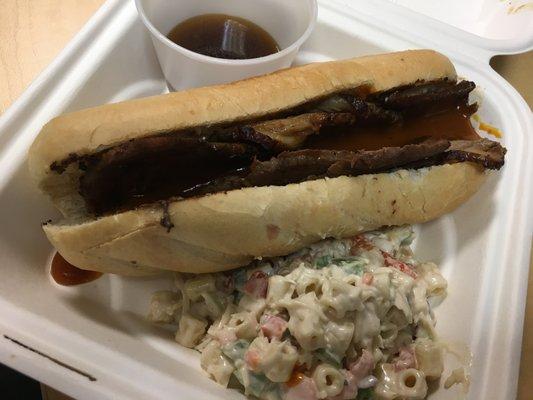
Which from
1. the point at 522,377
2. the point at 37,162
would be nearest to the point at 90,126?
the point at 37,162

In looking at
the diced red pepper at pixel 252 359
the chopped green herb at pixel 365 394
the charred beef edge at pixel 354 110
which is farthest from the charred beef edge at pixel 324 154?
the chopped green herb at pixel 365 394

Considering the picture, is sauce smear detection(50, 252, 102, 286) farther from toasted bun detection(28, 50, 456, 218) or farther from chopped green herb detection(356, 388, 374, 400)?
chopped green herb detection(356, 388, 374, 400)

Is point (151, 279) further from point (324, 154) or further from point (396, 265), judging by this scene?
point (396, 265)

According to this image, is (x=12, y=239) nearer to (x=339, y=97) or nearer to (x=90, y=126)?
(x=90, y=126)

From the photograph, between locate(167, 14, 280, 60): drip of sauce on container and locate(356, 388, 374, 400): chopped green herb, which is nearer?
locate(356, 388, 374, 400): chopped green herb

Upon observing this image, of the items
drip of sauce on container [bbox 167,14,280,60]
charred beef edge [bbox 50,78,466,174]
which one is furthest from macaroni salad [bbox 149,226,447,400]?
drip of sauce on container [bbox 167,14,280,60]

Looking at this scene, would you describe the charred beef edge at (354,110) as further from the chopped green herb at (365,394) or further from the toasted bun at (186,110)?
the chopped green herb at (365,394)
